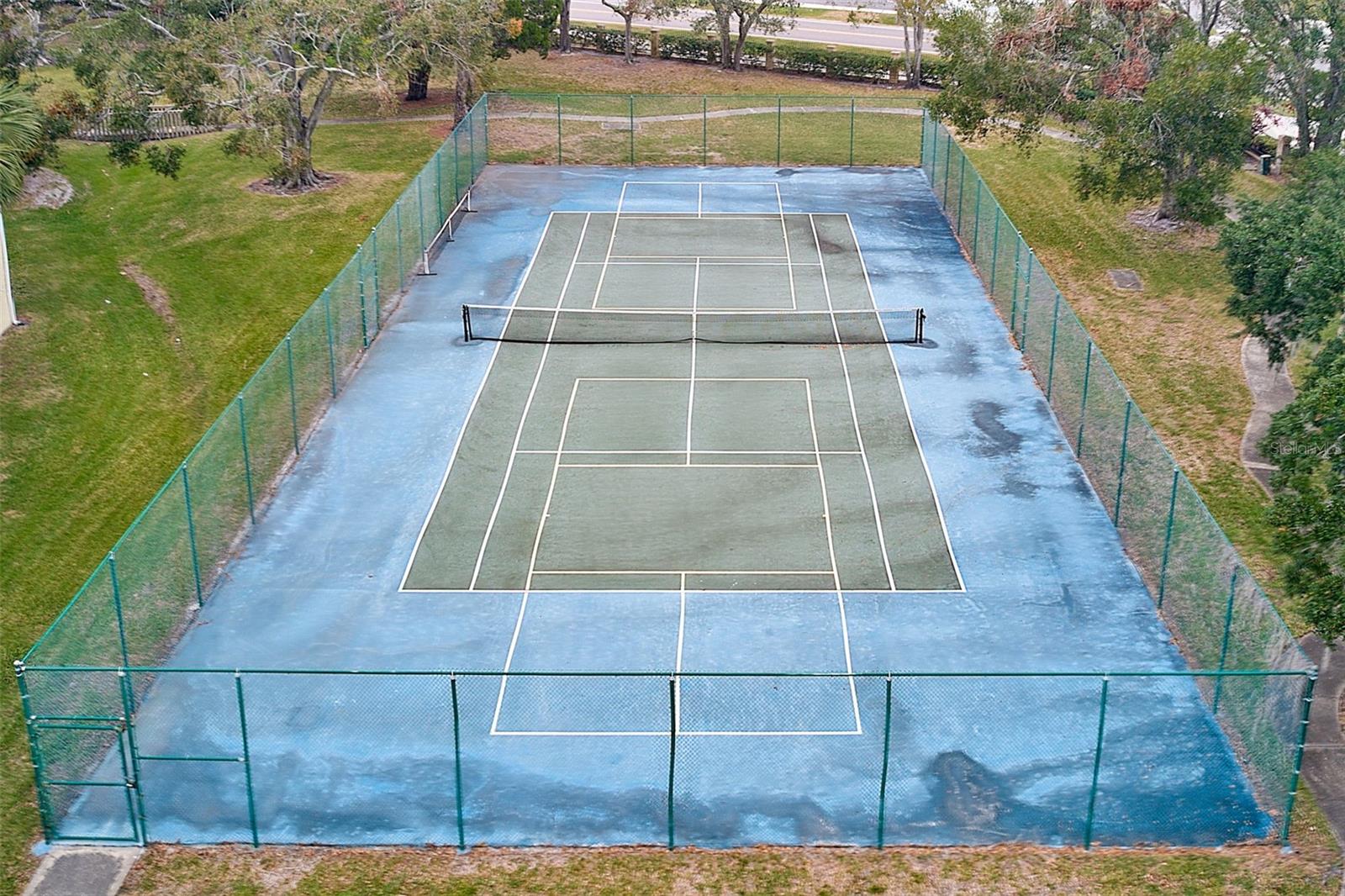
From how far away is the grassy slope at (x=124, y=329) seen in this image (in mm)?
25688

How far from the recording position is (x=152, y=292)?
36.4 meters

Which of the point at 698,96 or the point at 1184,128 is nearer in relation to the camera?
the point at 1184,128

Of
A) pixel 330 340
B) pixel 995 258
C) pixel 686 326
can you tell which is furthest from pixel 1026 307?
pixel 330 340

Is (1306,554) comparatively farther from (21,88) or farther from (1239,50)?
(21,88)

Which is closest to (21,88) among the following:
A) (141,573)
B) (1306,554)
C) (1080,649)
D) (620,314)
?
(620,314)

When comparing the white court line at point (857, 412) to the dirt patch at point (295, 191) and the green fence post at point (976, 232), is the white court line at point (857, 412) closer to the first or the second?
the green fence post at point (976, 232)

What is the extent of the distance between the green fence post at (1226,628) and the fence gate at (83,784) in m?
14.3

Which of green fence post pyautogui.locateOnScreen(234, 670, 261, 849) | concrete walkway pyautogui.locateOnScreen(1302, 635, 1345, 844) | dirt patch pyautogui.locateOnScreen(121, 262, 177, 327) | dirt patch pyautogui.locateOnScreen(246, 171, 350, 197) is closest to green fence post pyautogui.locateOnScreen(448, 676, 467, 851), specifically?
green fence post pyautogui.locateOnScreen(234, 670, 261, 849)

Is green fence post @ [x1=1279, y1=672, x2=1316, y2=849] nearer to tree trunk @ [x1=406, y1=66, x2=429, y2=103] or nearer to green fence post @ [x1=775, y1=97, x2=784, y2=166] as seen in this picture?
green fence post @ [x1=775, y1=97, x2=784, y2=166]

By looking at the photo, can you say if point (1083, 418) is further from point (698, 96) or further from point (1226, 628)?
point (698, 96)

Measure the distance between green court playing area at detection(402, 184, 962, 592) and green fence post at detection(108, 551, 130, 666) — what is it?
14.9ft

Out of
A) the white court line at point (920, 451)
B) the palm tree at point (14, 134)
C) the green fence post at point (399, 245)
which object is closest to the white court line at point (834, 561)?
the white court line at point (920, 451)

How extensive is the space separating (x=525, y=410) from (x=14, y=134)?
1242 cm

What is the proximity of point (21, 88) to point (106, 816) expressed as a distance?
22.0 metres
